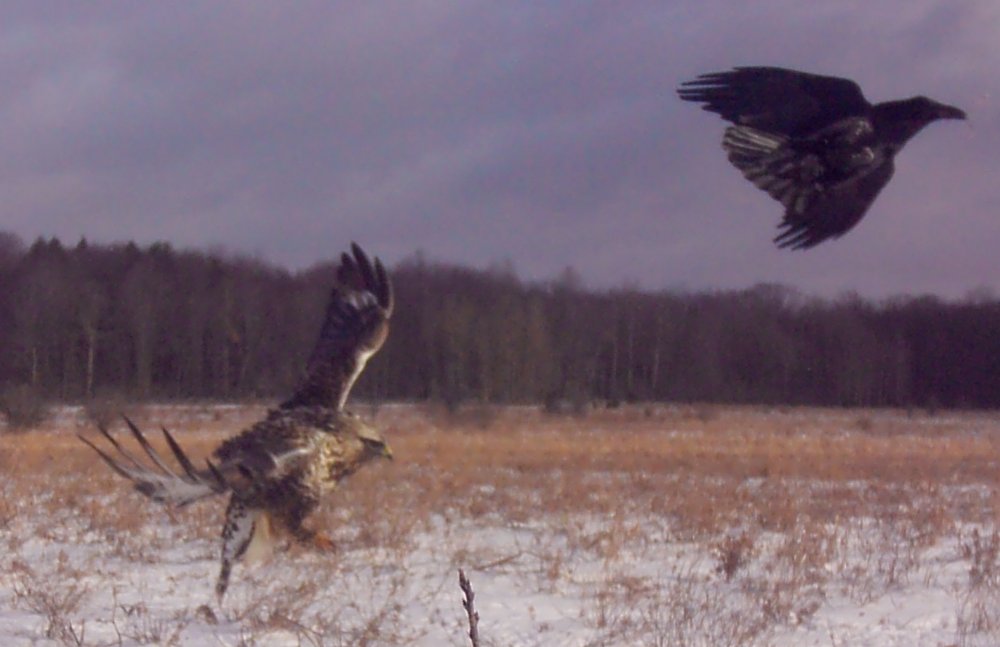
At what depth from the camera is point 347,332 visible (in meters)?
6.41

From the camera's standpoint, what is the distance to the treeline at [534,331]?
1.90 m

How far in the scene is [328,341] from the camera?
253 inches

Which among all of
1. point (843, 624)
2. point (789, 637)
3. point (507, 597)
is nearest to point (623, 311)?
point (789, 637)

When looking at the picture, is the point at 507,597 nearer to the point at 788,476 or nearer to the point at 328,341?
the point at 328,341

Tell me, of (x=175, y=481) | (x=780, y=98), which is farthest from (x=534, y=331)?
(x=780, y=98)

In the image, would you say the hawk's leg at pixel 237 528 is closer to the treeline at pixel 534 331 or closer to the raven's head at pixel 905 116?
the treeline at pixel 534 331

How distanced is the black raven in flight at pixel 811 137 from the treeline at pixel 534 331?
0.73 m

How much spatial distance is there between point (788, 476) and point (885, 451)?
6417 millimetres

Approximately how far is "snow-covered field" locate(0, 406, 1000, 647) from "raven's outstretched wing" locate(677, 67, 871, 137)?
511cm

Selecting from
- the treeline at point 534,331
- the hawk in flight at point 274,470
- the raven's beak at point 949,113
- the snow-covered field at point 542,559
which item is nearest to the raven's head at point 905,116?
the raven's beak at point 949,113

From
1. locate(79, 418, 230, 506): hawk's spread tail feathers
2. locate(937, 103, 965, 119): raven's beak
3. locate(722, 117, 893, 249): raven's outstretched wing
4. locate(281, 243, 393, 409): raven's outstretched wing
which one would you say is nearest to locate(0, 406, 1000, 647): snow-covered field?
locate(281, 243, 393, 409): raven's outstretched wing

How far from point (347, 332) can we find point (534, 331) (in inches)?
316

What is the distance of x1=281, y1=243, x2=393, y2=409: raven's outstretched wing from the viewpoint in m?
6.05

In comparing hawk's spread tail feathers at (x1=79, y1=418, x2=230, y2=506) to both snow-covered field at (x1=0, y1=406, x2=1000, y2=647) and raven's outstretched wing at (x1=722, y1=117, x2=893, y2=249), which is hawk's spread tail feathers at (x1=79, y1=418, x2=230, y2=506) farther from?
raven's outstretched wing at (x1=722, y1=117, x2=893, y2=249)
